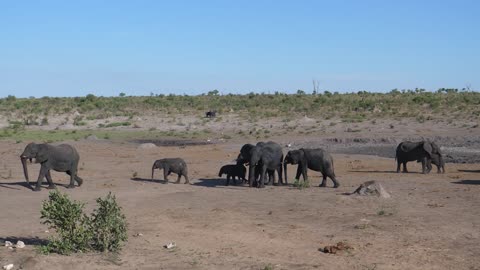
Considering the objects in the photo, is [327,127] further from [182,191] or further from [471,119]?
[182,191]

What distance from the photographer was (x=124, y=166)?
26672 mm

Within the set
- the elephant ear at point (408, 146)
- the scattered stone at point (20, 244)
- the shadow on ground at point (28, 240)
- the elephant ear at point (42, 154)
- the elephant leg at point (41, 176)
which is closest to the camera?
the scattered stone at point (20, 244)

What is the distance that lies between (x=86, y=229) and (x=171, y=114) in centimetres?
4061

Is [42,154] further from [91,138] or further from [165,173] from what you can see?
[91,138]

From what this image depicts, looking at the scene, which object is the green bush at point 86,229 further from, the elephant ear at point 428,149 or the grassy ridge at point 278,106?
the grassy ridge at point 278,106

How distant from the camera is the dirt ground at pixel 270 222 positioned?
11.8m

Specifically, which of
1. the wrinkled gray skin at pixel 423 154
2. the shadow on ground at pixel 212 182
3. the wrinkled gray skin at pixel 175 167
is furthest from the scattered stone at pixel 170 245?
the wrinkled gray skin at pixel 423 154

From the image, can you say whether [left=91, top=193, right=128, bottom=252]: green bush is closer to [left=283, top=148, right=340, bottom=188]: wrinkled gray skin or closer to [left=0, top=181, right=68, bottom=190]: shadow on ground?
[left=0, top=181, right=68, bottom=190]: shadow on ground

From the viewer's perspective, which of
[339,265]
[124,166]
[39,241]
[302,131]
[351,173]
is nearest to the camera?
[339,265]

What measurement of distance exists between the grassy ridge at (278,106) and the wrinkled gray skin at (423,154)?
19504 millimetres

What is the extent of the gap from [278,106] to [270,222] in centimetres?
4133

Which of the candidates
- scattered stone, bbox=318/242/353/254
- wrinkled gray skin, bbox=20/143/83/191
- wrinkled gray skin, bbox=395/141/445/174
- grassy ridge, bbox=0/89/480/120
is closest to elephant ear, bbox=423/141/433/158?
wrinkled gray skin, bbox=395/141/445/174

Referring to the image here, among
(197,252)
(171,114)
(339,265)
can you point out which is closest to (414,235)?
(339,265)

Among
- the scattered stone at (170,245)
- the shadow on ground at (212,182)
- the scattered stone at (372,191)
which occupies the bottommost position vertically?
the scattered stone at (170,245)
